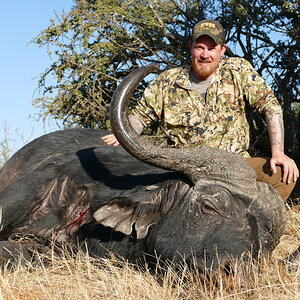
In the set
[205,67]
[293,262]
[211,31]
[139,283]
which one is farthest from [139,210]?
[211,31]

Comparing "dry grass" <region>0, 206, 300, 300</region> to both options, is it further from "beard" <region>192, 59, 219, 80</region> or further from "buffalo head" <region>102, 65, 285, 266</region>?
"beard" <region>192, 59, 219, 80</region>

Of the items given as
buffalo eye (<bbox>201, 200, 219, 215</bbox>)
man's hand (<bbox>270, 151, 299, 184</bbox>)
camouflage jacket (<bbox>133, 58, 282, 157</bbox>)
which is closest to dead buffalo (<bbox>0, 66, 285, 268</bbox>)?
buffalo eye (<bbox>201, 200, 219, 215</bbox>)

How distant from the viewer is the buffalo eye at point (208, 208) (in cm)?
411

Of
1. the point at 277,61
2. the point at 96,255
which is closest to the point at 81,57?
the point at 277,61

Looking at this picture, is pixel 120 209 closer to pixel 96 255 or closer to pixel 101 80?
pixel 96 255

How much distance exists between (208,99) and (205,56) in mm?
435

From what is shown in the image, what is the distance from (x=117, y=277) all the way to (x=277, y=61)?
6697mm

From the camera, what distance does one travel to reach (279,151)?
17.2 feet

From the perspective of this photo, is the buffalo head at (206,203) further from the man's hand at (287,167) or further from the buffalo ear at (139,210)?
the man's hand at (287,167)

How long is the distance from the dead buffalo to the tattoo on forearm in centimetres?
93

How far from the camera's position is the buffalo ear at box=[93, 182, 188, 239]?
4363 mm

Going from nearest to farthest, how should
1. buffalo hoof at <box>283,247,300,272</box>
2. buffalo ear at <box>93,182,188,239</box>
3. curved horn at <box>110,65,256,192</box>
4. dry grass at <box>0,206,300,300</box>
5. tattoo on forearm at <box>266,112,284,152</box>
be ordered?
dry grass at <box>0,206,300,300</box> → buffalo hoof at <box>283,247,300,272</box> → curved horn at <box>110,65,256,192</box> → buffalo ear at <box>93,182,188,239</box> → tattoo on forearm at <box>266,112,284,152</box>

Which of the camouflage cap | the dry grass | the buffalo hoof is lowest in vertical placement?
the buffalo hoof

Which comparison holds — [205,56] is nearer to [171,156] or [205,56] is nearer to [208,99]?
[208,99]
